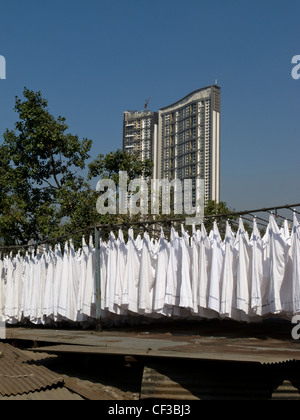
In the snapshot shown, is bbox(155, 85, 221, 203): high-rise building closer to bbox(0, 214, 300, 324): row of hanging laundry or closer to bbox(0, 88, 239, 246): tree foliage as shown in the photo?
bbox(0, 88, 239, 246): tree foliage

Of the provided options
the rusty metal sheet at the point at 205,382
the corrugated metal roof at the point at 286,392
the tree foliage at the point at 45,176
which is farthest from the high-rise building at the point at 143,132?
the corrugated metal roof at the point at 286,392

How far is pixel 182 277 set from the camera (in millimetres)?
8406

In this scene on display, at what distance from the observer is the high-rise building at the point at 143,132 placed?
221ft

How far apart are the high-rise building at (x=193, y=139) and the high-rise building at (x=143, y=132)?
2.83 feet

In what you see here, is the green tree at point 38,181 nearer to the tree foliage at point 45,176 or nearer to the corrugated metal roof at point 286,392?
the tree foliage at point 45,176

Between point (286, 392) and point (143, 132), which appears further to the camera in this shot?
point (143, 132)

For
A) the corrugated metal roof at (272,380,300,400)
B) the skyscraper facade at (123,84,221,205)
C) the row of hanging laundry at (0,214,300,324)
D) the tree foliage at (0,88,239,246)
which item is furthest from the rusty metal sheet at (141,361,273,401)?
the skyscraper facade at (123,84,221,205)

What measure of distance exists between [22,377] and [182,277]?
9.73 ft

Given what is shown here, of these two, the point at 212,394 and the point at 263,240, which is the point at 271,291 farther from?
the point at 212,394

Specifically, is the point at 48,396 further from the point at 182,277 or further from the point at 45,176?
the point at 45,176

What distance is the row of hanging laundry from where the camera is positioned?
7.13 meters

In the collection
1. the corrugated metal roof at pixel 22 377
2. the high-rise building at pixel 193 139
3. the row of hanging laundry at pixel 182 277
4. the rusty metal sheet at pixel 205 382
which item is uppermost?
the high-rise building at pixel 193 139

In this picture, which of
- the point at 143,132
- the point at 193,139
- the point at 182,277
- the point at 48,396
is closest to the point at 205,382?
the point at 48,396

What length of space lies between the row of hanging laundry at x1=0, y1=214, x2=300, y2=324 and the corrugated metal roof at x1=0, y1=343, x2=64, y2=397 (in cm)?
178
